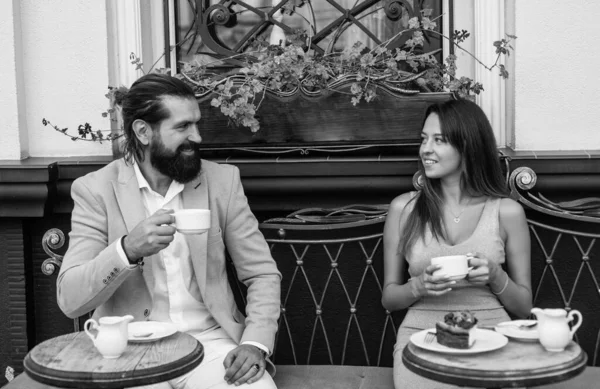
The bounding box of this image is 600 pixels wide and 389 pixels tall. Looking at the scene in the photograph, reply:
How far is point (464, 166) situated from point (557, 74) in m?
0.75

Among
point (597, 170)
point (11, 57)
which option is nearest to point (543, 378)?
point (597, 170)

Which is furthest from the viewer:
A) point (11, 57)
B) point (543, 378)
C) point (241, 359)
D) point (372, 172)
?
point (11, 57)

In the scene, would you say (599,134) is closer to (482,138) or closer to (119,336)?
(482,138)

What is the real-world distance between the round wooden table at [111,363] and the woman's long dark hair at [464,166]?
44.4 inches

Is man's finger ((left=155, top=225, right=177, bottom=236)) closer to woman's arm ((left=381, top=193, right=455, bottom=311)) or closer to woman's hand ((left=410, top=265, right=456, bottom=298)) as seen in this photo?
woman's hand ((left=410, top=265, right=456, bottom=298))

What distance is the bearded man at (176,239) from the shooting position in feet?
11.6

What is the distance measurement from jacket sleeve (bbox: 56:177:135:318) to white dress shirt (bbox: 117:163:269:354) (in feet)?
0.67

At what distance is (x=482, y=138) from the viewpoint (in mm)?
3764

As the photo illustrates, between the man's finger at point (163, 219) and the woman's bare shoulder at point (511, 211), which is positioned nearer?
the man's finger at point (163, 219)

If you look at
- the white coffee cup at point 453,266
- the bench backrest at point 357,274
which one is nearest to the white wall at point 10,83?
the bench backrest at point 357,274

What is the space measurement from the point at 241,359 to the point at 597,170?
5.76 ft

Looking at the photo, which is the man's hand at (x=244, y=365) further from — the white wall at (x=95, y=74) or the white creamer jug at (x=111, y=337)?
the white wall at (x=95, y=74)

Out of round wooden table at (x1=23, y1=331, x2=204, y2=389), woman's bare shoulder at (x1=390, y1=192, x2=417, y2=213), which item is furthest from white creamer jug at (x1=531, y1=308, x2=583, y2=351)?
round wooden table at (x1=23, y1=331, x2=204, y2=389)

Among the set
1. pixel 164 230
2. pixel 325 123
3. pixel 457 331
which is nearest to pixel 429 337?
pixel 457 331
